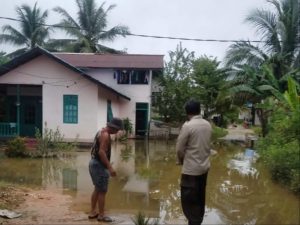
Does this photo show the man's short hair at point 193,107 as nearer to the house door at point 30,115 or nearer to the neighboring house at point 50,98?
the neighboring house at point 50,98

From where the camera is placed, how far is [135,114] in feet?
92.3

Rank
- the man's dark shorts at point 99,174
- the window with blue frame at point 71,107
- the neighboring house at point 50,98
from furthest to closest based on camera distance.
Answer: the window with blue frame at point 71,107 → the neighboring house at point 50,98 → the man's dark shorts at point 99,174

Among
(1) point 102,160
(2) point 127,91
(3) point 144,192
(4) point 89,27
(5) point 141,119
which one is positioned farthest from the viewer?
(4) point 89,27

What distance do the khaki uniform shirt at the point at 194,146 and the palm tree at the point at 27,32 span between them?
35.3 m

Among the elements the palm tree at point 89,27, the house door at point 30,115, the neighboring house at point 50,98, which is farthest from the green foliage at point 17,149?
the palm tree at point 89,27

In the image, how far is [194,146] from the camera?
18.0 feet

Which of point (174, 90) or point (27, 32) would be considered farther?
point (27, 32)

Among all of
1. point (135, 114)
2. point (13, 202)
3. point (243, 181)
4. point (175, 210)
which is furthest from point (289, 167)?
point (135, 114)

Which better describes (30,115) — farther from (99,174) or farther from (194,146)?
(194,146)

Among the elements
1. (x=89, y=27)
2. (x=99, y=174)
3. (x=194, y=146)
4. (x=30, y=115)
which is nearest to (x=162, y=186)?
(x=99, y=174)

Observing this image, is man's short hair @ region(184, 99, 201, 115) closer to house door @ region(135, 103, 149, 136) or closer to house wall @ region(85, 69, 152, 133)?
house wall @ region(85, 69, 152, 133)

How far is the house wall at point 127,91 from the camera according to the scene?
2764cm

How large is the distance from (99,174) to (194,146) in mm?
1963

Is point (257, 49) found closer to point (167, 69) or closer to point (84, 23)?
point (167, 69)
